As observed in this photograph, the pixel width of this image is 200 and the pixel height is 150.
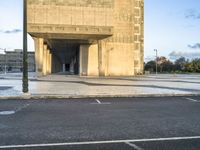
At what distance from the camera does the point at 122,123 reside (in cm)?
999

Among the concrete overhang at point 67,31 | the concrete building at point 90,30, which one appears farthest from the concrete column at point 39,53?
the concrete overhang at point 67,31

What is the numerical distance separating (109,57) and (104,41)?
3.46 meters

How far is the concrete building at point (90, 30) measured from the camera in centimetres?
5859

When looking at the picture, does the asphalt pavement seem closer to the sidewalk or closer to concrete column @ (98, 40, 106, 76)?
the sidewalk

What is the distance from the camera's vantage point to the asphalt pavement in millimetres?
7168

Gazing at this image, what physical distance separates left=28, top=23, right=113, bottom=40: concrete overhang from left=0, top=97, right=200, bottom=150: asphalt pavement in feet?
150

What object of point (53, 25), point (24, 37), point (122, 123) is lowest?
point (122, 123)

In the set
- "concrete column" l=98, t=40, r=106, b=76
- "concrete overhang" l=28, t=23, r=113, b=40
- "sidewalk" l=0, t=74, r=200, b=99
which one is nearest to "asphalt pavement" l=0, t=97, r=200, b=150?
"sidewalk" l=0, t=74, r=200, b=99

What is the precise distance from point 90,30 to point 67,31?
382 cm

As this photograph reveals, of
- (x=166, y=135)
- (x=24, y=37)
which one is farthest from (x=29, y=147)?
(x=24, y=37)

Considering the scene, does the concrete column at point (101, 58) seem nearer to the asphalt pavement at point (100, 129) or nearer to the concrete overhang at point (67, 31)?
the concrete overhang at point (67, 31)

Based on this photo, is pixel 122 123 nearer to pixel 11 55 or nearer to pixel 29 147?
pixel 29 147

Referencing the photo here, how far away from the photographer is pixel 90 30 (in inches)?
2307

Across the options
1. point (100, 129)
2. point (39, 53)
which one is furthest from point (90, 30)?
point (100, 129)
